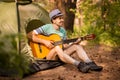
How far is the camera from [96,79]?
232 inches

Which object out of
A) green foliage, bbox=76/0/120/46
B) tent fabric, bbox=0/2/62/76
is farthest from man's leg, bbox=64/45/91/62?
green foliage, bbox=76/0/120/46

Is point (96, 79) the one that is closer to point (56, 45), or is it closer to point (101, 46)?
point (56, 45)

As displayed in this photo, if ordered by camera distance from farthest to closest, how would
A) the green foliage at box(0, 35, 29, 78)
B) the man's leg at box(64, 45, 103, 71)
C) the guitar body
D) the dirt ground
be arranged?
1. the guitar body
2. the man's leg at box(64, 45, 103, 71)
3. the dirt ground
4. the green foliage at box(0, 35, 29, 78)

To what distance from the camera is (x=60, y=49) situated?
6.20 m

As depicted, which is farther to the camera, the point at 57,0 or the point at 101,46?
the point at 57,0

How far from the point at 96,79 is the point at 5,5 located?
2.43 metres

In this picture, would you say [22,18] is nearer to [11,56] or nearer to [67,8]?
[11,56]

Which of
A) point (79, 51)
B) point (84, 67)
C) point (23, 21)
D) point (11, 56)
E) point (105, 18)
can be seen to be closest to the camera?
point (11, 56)

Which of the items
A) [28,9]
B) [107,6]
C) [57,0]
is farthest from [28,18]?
[57,0]

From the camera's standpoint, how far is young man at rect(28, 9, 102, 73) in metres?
6.21

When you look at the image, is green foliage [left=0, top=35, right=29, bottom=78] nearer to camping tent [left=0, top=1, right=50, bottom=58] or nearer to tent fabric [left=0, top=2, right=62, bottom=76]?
camping tent [left=0, top=1, right=50, bottom=58]

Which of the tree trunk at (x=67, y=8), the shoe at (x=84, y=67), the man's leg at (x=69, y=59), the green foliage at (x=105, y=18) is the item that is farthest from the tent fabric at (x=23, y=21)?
the tree trunk at (x=67, y=8)

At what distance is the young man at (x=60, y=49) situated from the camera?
6.21m

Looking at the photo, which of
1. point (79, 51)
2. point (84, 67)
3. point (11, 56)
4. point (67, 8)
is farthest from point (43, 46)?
point (67, 8)
